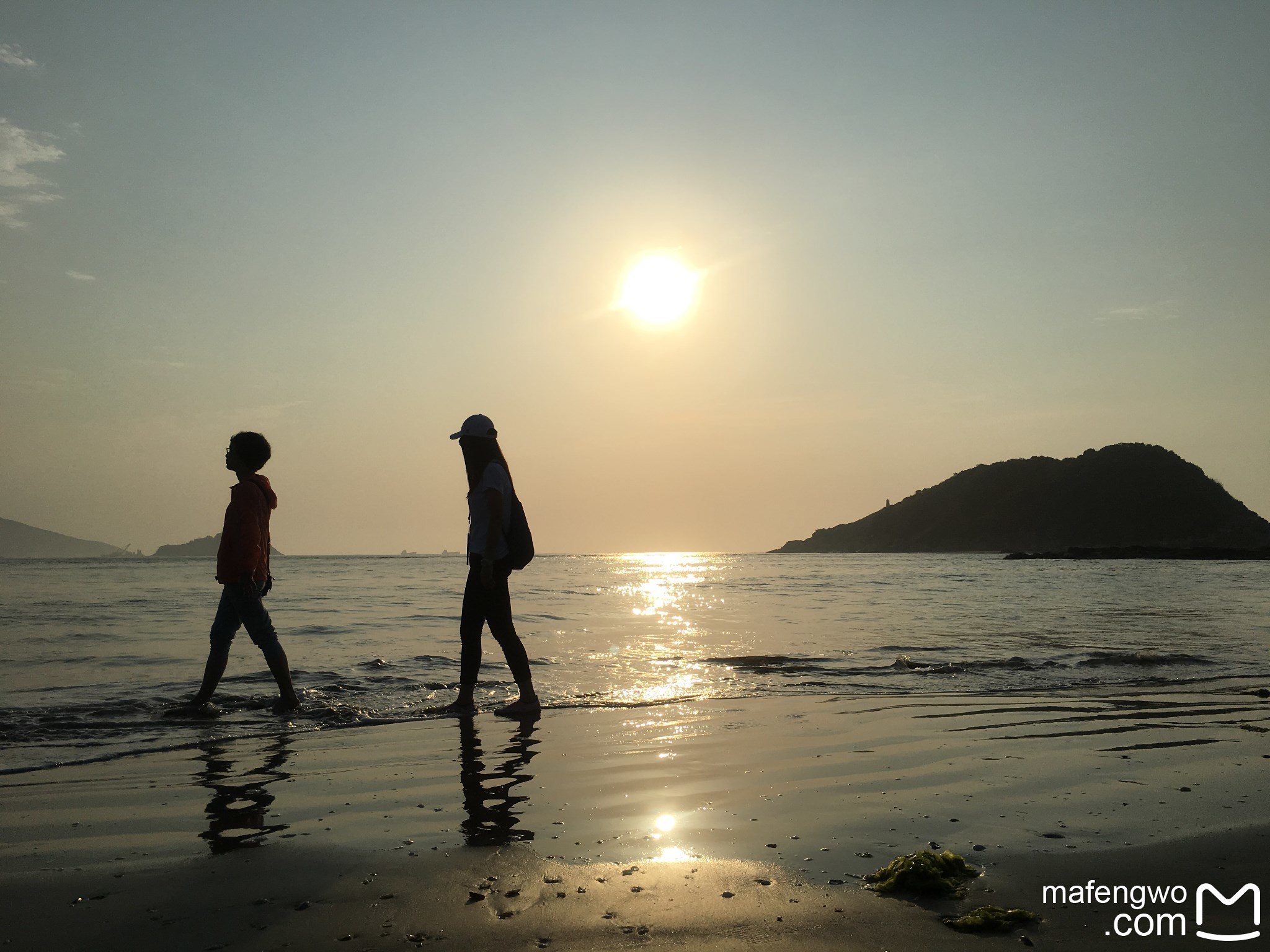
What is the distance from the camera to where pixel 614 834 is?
137 inches

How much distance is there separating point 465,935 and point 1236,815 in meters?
3.41

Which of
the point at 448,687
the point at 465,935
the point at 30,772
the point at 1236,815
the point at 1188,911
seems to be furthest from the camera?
the point at 448,687

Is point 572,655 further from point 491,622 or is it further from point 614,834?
point 614,834

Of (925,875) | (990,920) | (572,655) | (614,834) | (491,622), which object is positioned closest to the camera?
(990,920)

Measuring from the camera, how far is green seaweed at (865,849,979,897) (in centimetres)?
276

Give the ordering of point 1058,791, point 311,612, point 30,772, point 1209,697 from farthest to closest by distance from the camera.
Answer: point 311,612 → point 1209,697 → point 30,772 → point 1058,791

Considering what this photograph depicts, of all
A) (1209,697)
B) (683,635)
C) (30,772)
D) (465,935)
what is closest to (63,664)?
(30,772)

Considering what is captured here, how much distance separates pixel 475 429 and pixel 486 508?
723 millimetres

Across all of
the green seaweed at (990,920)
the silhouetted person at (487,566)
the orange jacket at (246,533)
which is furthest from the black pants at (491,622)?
the green seaweed at (990,920)

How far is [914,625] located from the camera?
52.7ft

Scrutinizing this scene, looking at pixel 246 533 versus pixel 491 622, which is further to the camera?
pixel 491 622

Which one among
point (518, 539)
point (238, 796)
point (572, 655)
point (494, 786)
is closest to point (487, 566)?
point (518, 539)

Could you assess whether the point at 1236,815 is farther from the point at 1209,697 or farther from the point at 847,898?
Answer: the point at 1209,697

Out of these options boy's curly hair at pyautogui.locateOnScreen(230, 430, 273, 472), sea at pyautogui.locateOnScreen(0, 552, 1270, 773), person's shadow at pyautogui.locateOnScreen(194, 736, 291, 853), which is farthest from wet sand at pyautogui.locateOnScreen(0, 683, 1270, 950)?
boy's curly hair at pyautogui.locateOnScreen(230, 430, 273, 472)
